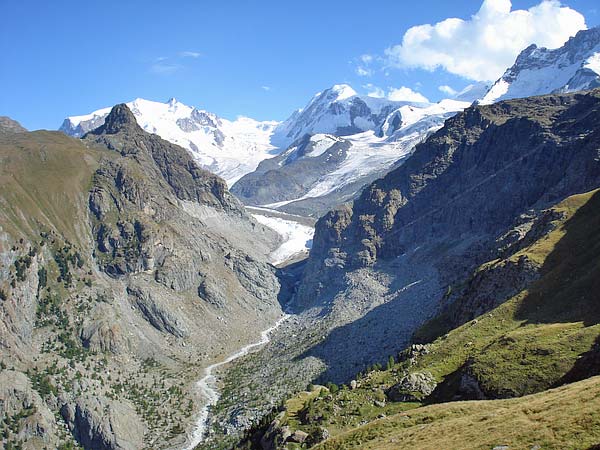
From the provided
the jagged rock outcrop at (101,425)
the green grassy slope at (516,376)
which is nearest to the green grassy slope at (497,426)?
the green grassy slope at (516,376)

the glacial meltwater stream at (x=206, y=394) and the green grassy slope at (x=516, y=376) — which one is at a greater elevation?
the green grassy slope at (x=516, y=376)

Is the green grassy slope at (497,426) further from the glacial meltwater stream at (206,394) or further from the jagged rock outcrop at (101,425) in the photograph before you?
the jagged rock outcrop at (101,425)

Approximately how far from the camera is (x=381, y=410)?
77.2m

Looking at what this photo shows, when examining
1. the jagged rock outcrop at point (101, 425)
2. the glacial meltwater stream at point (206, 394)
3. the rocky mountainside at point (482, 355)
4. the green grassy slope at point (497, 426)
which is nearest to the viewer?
the green grassy slope at point (497, 426)

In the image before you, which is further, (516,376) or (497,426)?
(516,376)

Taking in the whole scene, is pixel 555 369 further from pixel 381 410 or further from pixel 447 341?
pixel 447 341

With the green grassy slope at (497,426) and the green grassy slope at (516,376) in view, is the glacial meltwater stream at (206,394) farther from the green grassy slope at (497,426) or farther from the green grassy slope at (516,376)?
the green grassy slope at (497,426)

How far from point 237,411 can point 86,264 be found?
91.9 metres

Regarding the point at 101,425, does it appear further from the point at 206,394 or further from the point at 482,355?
the point at 482,355

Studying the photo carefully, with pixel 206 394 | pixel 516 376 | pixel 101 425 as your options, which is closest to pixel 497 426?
pixel 516 376

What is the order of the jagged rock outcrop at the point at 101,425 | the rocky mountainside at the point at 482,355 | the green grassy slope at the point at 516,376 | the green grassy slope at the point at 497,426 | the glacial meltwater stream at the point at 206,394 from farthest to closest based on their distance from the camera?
the glacial meltwater stream at the point at 206,394
the jagged rock outcrop at the point at 101,425
the rocky mountainside at the point at 482,355
the green grassy slope at the point at 516,376
the green grassy slope at the point at 497,426

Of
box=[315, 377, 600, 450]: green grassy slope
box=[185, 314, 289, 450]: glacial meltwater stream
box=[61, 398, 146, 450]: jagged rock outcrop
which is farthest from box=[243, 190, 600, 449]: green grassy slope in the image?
box=[61, 398, 146, 450]: jagged rock outcrop

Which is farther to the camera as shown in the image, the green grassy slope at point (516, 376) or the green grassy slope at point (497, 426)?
the green grassy slope at point (516, 376)

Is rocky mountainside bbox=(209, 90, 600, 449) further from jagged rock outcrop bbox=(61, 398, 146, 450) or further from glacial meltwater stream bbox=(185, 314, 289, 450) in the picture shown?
jagged rock outcrop bbox=(61, 398, 146, 450)
